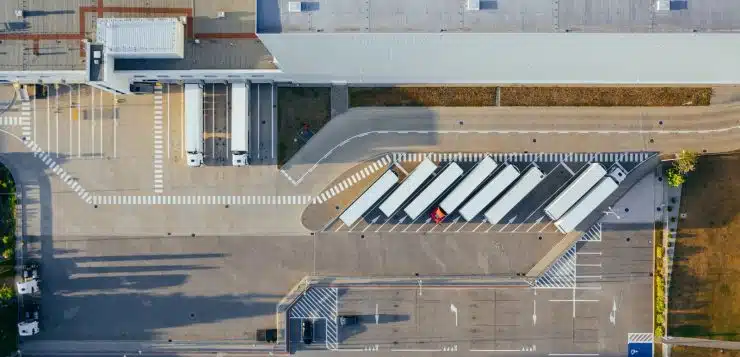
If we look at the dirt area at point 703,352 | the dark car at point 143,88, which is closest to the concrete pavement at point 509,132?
the dark car at point 143,88

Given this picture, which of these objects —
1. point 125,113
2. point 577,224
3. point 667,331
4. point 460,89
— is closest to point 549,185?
point 577,224

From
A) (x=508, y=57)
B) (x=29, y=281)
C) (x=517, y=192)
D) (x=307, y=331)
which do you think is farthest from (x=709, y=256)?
(x=29, y=281)

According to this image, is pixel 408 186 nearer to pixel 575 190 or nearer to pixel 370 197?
pixel 370 197

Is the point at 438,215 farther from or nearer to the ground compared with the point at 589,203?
nearer to the ground

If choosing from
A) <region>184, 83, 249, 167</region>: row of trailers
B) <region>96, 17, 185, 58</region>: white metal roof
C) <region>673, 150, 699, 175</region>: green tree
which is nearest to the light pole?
<region>673, 150, 699, 175</region>: green tree

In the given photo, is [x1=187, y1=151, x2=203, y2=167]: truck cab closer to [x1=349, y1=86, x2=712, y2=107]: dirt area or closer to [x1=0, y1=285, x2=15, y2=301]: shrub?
[x1=349, y1=86, x2=712, y2=107]: dirt area

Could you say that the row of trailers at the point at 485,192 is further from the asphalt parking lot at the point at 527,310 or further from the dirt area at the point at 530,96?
the dirt area at the point at 530,96

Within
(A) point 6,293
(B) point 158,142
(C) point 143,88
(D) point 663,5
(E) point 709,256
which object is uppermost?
(D) point 663,5
